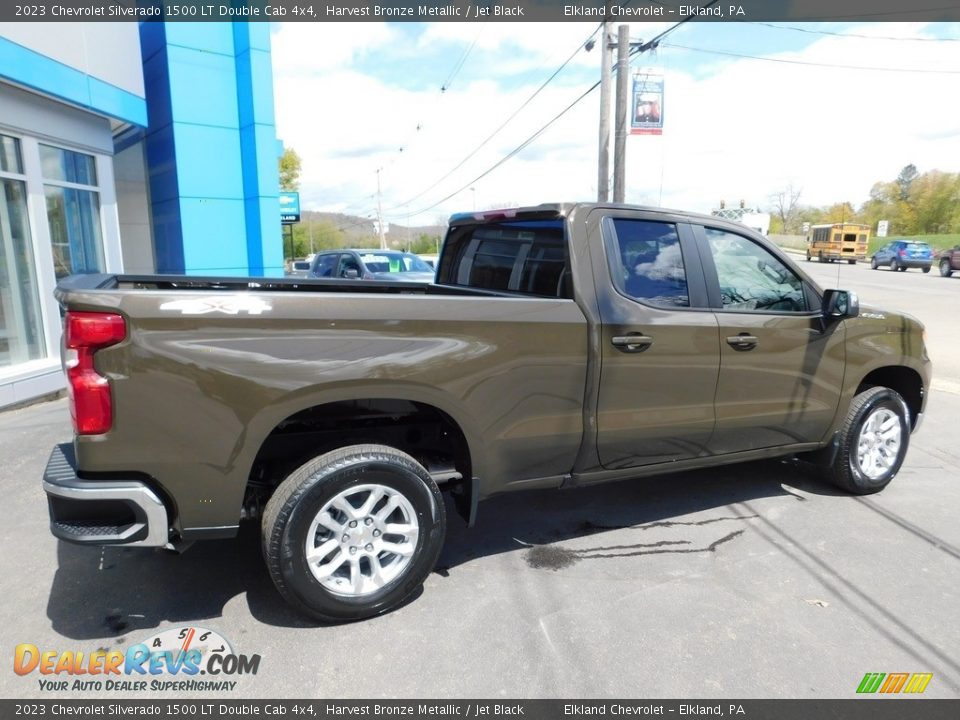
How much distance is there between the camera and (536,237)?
374 centimetres

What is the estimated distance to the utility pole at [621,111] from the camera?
46.2 ft

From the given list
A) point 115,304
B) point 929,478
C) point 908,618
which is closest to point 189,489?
point 115,304

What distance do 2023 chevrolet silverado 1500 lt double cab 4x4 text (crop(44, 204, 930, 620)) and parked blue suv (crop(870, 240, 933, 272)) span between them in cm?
3532

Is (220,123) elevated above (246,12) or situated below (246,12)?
below

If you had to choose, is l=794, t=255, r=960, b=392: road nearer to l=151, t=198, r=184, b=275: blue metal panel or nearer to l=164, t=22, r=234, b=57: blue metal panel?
l=151, t=198, r=184, b=275: blue metal panel

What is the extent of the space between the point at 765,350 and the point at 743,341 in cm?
21

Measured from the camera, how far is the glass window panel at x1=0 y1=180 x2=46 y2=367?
24.9 feet

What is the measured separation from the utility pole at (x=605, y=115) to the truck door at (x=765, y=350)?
11.1 metres

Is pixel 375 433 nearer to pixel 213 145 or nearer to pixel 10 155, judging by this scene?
pixel 10 155

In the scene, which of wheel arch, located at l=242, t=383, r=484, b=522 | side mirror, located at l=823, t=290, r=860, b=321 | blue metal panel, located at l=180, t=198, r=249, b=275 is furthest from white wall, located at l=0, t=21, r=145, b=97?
side mirror, located at l=823, t=290, r=860, b=321

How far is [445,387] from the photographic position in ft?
9.89

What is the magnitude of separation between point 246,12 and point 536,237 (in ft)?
39.4

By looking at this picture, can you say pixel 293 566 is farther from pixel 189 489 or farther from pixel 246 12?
pixel 246 12

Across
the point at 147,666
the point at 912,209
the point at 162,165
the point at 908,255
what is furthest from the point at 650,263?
the point at 912,209
